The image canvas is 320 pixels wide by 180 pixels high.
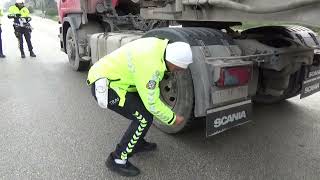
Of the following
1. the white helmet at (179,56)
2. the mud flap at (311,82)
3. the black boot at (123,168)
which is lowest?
the black boot at (123,168)

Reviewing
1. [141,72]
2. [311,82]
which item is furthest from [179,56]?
[311,82]

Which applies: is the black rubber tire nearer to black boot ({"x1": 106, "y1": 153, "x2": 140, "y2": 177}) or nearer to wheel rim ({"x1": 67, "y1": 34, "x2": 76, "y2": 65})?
black boot ({"x1": 106, "y1": 153, "x2": 140, "y2": 177})

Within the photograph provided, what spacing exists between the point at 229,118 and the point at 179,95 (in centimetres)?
58

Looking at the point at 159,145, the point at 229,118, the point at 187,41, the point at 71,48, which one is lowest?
the point at 159,145

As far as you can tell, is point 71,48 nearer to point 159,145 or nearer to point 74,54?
point 74,54

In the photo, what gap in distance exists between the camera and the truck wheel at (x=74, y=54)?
25.9 feet

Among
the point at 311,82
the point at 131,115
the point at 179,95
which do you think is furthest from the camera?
the point at 311,82

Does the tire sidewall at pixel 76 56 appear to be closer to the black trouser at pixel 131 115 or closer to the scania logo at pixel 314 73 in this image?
the black trouser at pixel 131 115

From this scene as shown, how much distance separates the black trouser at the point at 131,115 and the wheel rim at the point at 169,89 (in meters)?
0.75

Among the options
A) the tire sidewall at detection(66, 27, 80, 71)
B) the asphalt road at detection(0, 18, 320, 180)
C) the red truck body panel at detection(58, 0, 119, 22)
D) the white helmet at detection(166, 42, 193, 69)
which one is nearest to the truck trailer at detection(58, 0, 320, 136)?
the asphalt road at detection(0, 18, 320, 180)

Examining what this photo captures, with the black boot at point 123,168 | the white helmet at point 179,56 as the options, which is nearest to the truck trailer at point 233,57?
the white helmet at point 179,56

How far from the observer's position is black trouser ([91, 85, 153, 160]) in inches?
131

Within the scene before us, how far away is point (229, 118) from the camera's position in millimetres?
3658

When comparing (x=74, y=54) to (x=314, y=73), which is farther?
(x=74, y=54)
